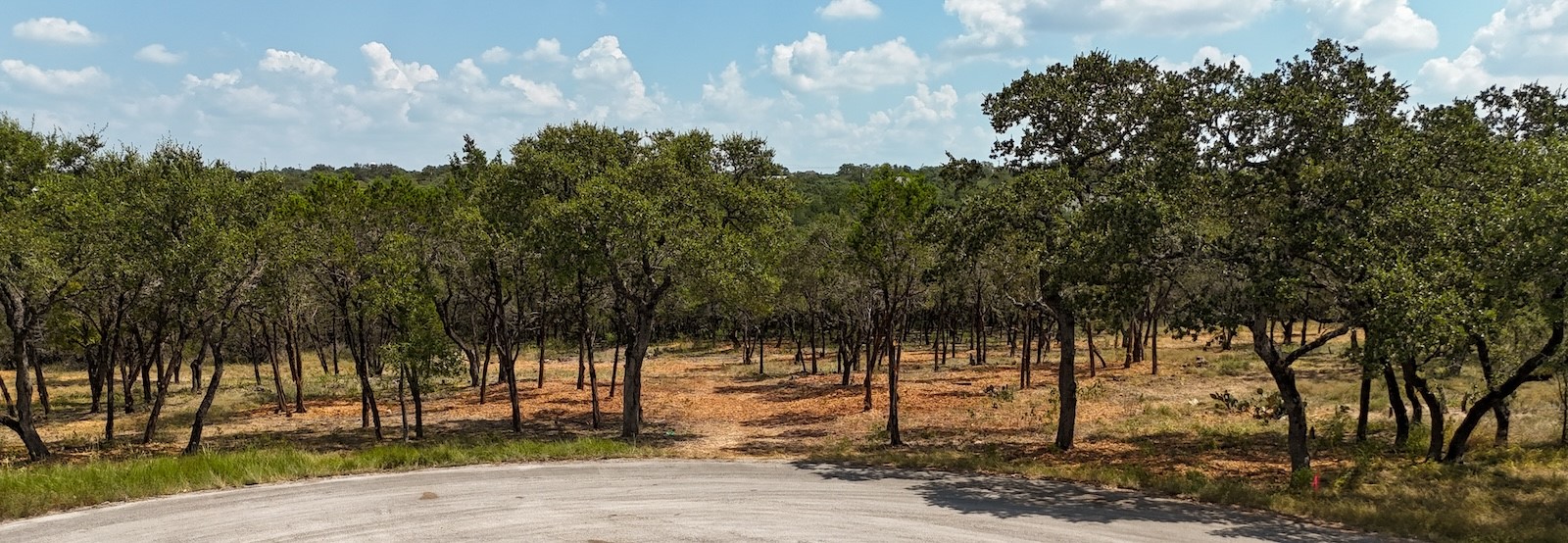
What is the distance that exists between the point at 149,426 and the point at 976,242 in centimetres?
2880

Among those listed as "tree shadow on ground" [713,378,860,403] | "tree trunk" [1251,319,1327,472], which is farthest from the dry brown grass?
"tree trunk" [1251,319,1327,472]

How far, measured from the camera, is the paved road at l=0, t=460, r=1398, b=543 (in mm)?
14406

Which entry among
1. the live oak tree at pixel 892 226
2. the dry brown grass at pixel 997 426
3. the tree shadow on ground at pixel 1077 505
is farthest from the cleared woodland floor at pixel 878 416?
the live oak tree at pixel 892 226

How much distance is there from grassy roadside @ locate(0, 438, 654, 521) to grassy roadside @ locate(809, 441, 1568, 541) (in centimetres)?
777

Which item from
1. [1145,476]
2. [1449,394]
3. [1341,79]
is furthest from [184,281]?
[1449,394]

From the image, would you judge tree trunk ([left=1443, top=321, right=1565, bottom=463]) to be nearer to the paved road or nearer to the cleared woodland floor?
the cleared woodland floor

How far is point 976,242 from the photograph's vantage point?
21.8m

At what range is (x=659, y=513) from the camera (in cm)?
1603

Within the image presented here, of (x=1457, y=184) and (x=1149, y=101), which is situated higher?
(x=1149, y=101)

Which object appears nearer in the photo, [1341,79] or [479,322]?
[1341,79]

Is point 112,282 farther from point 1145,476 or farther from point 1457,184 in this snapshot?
point 1457,184

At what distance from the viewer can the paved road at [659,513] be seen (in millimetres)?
14406

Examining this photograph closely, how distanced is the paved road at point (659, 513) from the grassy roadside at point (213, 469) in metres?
0.62

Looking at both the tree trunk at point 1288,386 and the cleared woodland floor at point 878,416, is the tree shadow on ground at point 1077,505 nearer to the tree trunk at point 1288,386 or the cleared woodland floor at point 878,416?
the tree trunk at point 1288,386
